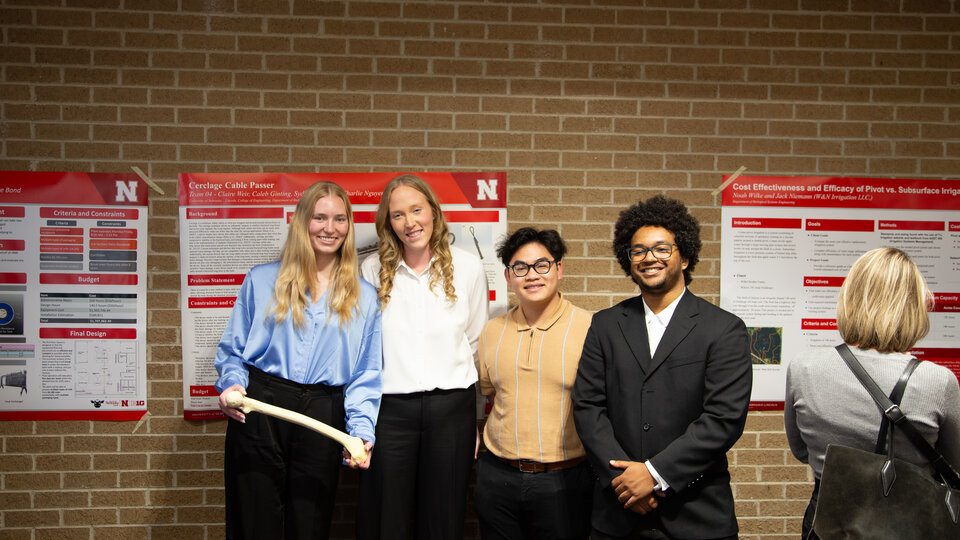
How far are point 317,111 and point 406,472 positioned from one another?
1.94 meters

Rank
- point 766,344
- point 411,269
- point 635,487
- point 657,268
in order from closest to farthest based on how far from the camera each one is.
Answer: point 635,487, point 657,268, point 411,269, point 766,344

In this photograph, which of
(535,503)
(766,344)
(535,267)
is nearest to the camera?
(535,503)

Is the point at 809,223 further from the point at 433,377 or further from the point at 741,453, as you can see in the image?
the point at 433,377

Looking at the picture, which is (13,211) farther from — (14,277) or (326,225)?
(326,225)

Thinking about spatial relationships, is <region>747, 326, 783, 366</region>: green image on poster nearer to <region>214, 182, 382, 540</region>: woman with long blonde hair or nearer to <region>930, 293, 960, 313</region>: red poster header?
<region>930, 293, 960, 313</region>: red poster header

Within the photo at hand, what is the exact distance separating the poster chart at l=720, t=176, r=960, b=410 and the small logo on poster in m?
3.25

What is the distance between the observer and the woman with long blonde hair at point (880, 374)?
1790mm

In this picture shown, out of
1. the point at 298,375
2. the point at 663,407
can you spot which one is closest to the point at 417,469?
the point at 298,375

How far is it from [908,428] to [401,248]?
6.66 feet

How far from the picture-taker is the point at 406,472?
2.49 metres

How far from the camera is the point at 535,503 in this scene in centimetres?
229

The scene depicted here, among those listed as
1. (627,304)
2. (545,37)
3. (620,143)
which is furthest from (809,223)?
(545,37)

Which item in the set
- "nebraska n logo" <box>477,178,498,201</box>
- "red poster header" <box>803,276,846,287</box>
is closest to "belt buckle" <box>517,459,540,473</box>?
"nebraska n logo" <box>477,178,498,201</box>

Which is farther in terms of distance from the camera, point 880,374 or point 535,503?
point 535,503
